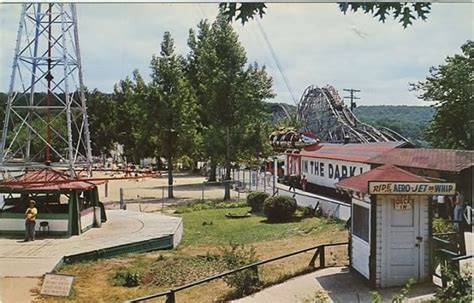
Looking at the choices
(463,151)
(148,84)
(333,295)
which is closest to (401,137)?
(463,151)

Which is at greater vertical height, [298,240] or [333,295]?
[298,240]

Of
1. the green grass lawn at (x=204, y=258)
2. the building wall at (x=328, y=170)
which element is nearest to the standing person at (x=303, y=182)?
the building wall at (x=328, y=170)

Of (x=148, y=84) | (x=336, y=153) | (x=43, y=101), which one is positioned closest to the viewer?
(x=43, y=101)

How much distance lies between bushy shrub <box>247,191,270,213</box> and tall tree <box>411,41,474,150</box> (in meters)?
0.87

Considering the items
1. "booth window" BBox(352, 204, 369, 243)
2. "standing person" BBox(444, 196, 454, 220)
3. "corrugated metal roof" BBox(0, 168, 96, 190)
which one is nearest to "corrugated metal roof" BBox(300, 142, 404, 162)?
"booth window" BBox(352, 204, 369, 243)

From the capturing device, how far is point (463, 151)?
2.62m

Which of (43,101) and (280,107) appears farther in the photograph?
(280,107)

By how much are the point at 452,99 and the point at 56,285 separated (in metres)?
1.96

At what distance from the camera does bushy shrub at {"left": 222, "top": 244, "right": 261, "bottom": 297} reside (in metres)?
2.67

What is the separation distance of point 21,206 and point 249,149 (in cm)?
111

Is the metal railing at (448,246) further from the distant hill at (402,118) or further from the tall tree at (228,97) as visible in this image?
the tall tree at (228,97)

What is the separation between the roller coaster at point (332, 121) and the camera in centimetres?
275

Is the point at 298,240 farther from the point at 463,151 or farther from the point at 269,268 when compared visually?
the point at 463,151

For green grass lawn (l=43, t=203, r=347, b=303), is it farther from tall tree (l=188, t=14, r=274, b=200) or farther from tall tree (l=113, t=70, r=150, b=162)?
tall tree (l=113, t=70, r=150, b=162)
